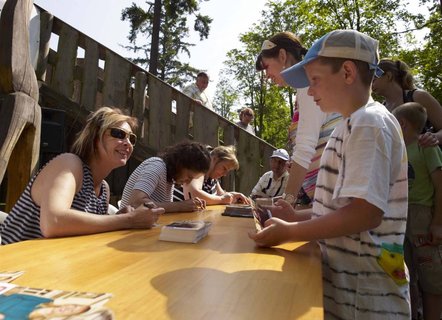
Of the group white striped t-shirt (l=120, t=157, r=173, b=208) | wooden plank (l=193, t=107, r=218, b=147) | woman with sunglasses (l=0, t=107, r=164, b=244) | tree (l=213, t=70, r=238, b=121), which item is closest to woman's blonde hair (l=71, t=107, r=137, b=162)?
woman with sunglasses (l=0, t=107, r=164, b=244)

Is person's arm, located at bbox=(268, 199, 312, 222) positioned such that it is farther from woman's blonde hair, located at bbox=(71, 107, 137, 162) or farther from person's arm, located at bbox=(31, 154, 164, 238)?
woman's blonde hair, located at bbox=(71, 107, 137, 162)

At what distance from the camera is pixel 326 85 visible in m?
1.51

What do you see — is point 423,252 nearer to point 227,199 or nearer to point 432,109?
point 432,109

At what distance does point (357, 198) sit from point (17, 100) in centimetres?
324

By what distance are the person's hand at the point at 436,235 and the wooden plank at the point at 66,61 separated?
5998mm

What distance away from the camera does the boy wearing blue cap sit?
49.1 inches

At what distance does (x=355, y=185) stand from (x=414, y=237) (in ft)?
6.82

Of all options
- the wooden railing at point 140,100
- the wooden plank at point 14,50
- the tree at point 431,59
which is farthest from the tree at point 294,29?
the wooden plank at point 14,50

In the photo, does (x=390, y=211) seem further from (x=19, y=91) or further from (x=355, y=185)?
(x=19, y=91)

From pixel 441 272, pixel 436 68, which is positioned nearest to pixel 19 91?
pixel 441 272

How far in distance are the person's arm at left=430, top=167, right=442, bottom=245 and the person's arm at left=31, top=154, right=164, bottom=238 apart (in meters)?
1.99

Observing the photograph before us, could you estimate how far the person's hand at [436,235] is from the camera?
9.32 ft

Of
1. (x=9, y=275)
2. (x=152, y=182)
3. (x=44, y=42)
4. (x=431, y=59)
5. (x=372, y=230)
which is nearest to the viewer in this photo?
(x=9, y=275)

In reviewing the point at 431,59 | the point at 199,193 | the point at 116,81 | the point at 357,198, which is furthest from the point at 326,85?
the point at 431,59
